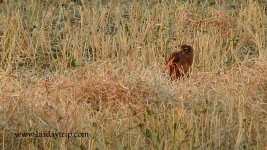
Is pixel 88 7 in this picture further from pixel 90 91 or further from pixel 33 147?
pixel 33 147

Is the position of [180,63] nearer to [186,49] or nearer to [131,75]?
[186,49]

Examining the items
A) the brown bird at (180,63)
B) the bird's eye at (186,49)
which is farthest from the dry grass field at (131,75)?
the bird's eye at (186,49)

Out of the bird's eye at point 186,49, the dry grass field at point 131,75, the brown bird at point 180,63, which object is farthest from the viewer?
the bird's eye at point 186,49

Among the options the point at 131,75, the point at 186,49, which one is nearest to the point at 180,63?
the point at 186,49

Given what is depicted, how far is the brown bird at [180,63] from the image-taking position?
533 cm

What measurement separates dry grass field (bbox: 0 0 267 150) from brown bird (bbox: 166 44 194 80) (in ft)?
0.28

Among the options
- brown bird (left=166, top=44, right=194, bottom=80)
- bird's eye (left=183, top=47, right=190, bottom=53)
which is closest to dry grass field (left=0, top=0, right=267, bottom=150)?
brown bird (left=166, top=44, right=194, bottom=80)

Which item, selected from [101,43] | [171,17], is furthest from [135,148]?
[171,17]

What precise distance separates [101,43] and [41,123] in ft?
8.07

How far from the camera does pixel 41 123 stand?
12.6ft

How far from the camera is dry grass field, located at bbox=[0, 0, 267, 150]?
3770 mm

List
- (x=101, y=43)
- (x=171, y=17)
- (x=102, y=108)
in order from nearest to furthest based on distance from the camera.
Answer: (x=102, y=108)
(x=101, y=43)
(x=171, y=17)

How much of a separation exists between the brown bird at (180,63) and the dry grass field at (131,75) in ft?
0.28

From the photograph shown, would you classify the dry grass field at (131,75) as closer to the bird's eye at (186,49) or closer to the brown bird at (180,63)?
the brown bird at (180,63)
